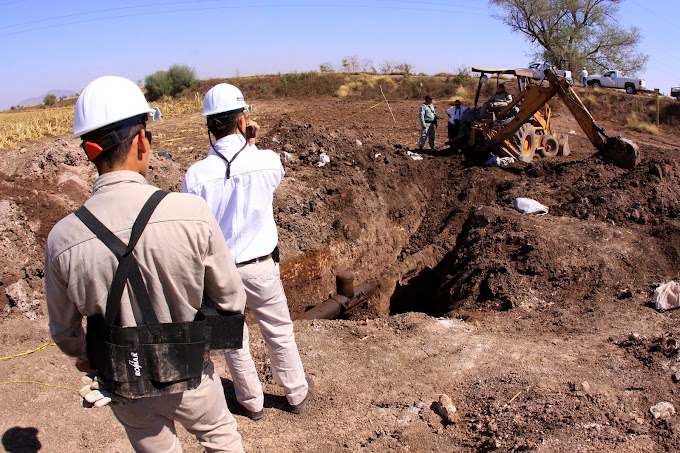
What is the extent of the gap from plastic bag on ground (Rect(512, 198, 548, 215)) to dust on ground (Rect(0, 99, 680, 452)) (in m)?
0.35

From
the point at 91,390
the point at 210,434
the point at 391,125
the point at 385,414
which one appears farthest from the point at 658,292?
the point at 391,125

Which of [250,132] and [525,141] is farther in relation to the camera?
[525,141]

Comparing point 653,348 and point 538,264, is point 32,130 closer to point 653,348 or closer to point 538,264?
point 538,264

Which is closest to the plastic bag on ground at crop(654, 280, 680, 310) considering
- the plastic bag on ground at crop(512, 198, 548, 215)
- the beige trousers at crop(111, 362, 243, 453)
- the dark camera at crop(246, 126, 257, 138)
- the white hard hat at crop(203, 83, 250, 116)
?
the plastic bag on ground at crop(512, 198, 548, 215)

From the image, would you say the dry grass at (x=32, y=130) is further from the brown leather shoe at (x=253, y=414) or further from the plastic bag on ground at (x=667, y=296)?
the plastic bag on ground at (x=667, y=296)

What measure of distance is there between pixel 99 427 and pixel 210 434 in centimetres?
Result: 193

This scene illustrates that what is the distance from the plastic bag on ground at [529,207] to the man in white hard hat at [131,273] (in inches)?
288

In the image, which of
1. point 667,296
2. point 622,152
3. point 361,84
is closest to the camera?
point 667,296

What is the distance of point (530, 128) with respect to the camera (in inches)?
510

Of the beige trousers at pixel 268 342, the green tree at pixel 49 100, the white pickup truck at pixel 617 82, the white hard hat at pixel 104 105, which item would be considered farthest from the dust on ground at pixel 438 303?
the green tree at pixel 49 100

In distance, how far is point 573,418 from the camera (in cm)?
380

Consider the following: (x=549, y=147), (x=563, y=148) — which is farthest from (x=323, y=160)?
(x=563, y=148)

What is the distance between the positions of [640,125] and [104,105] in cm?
2143

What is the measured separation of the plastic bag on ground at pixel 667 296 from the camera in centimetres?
560
